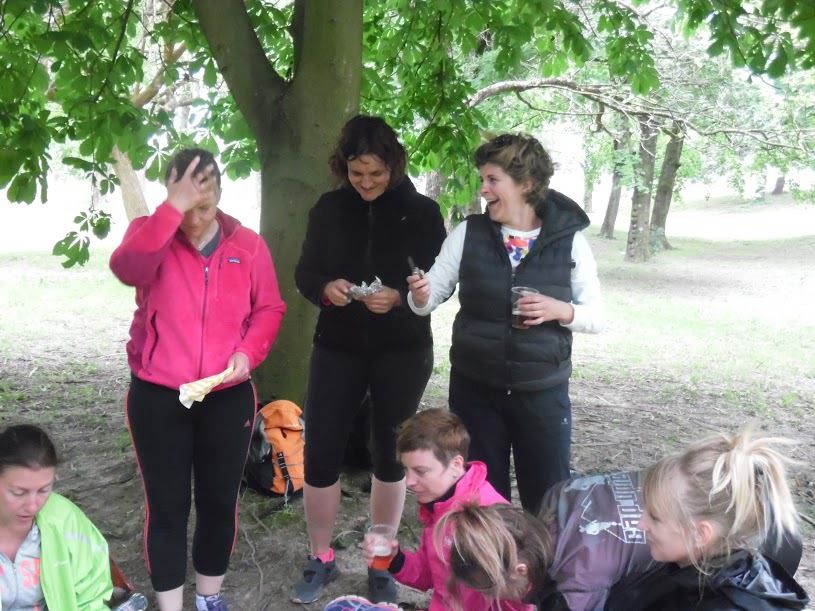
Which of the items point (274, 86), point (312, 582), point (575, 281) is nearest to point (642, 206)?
point (274, 86)

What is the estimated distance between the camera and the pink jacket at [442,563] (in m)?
2.28

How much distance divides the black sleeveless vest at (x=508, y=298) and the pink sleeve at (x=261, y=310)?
25.5 inches

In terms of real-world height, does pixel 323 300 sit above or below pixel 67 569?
above

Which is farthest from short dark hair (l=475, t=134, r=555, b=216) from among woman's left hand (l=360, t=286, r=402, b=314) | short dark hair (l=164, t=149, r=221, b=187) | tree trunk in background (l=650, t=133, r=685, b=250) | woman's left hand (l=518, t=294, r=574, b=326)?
tree trunk in background (l=650, t=133, r=685, b=250)

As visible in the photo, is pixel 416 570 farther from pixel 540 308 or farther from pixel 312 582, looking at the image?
pixel 540 308

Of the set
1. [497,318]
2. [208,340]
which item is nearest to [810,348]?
[497,318]

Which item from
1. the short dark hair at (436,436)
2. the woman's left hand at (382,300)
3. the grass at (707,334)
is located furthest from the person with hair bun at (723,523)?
the grass at (707,334)

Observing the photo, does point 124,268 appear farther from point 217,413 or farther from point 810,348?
point 810,348

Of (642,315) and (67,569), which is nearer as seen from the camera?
(67,569)

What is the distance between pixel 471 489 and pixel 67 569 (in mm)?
1212

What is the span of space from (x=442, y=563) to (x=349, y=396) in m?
0.83

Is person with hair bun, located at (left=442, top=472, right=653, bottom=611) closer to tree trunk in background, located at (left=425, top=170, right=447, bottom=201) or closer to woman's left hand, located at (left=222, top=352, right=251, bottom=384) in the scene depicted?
woman's left hand, located at (left=222, top=352, right=251, bottom=384)

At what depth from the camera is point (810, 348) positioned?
8.80 m

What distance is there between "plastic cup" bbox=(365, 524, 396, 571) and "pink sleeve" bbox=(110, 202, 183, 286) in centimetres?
102
